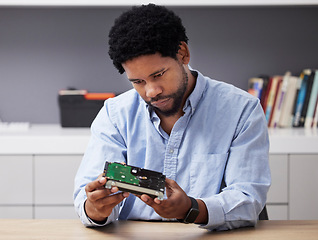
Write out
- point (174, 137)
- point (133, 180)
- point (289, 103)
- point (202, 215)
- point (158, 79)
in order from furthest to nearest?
point (289, 103)
point (174, 137)
point (158, 79)
point (202, 215)
point (133, 180)

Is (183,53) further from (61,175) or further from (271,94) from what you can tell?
(271,94)

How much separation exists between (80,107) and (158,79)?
4.61 feet

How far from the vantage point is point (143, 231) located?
1168 millimetres

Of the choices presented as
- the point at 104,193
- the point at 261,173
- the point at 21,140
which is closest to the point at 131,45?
the point at 104,193

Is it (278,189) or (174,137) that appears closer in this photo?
(174,137)

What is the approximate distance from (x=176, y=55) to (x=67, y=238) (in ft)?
1.76

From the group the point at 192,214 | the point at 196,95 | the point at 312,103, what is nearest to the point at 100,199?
the point at 192,214

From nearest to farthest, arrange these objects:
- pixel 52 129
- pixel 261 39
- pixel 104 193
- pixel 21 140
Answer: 1. pixel 104 193
2. pixel 21 140
3. pixel 52 129
4. pixel 261 39

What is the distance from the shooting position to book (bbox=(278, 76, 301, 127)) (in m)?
2.60

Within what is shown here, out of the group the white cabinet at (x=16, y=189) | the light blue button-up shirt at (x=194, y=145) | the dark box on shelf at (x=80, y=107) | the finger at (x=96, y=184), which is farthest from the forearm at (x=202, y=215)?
the dark box on shelf at (x=80, y=107)

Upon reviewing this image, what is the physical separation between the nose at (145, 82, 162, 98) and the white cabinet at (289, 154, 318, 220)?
1282 millimetres

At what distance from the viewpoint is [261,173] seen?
1296 millimetres

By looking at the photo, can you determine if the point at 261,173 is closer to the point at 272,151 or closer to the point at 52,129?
the point at 272,151

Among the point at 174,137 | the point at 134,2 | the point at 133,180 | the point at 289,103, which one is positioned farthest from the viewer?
the point at 289,103
